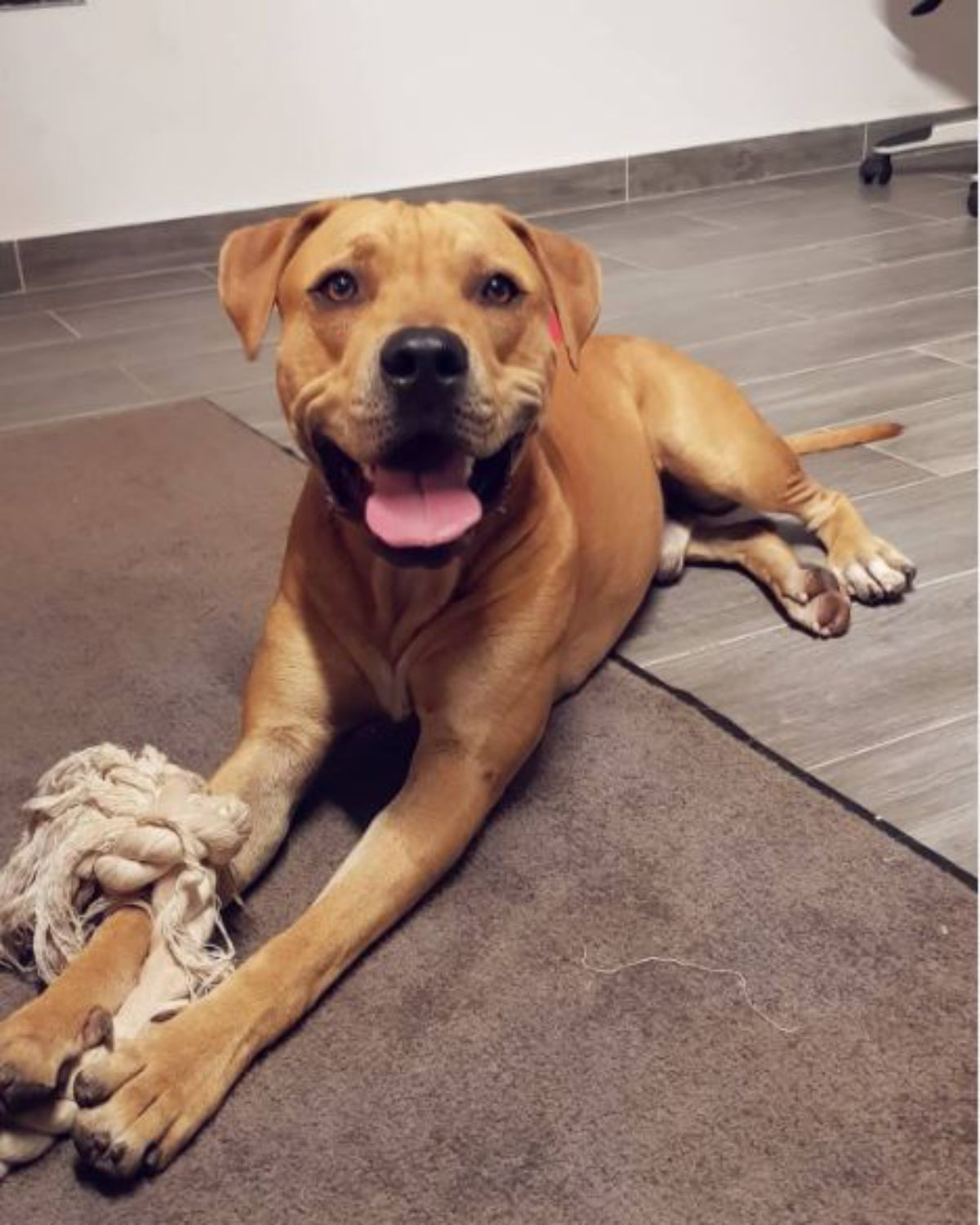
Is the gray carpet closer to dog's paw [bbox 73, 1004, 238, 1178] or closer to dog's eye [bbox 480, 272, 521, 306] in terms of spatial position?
dog's paw [bbox 73, 1004, 238, 1178]

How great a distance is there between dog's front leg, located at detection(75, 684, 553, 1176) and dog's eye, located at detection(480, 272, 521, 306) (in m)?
0.50

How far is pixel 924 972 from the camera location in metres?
1.62

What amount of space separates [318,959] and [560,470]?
826 mm

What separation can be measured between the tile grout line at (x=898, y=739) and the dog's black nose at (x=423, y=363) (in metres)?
0.75

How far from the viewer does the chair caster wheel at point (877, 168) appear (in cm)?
583

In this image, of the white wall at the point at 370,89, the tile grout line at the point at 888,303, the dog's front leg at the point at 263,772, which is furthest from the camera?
the white wall at the point at 370,89

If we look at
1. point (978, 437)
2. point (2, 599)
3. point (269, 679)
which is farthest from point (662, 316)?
point (269, 679)

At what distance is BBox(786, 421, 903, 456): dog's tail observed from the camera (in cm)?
300

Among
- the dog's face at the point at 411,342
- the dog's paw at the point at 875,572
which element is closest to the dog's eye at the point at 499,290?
the dog's face at the point at 411,342

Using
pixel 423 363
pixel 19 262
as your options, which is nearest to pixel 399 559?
pixel 423 363

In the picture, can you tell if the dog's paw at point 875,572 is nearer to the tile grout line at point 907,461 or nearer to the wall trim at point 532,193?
the tile grout line at point 907,461

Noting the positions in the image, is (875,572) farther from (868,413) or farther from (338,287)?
(338,287)

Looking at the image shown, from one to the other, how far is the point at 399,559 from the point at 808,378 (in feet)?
7.07

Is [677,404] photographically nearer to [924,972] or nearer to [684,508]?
[684,508]
